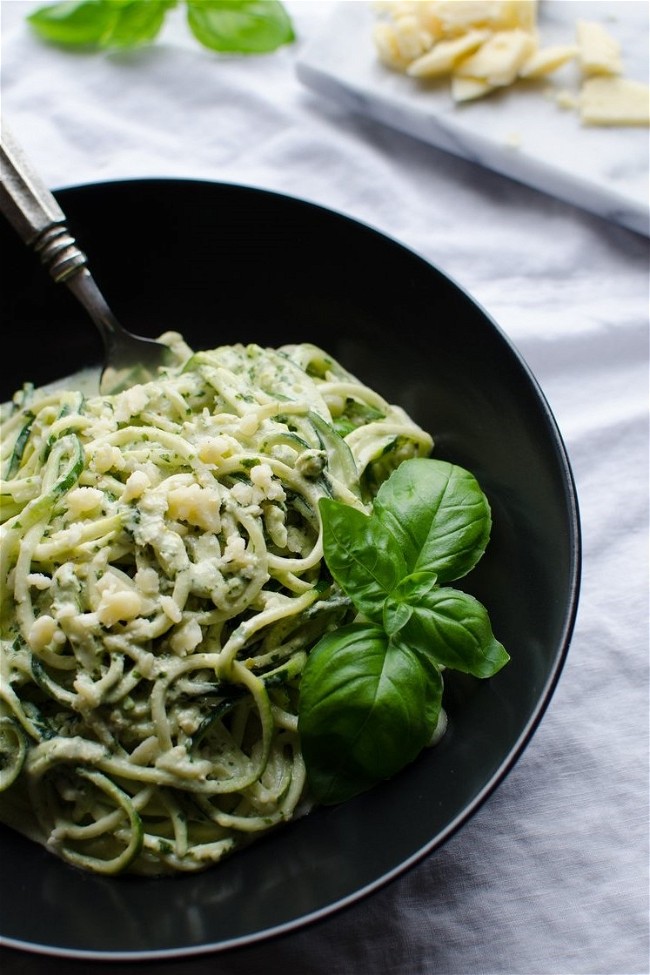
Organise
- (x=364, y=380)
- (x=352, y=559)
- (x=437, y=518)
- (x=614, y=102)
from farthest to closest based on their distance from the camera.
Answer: (x=614, y=102) → (x=364, y=380) → (x=437, y=518) → (x=352, y=559)

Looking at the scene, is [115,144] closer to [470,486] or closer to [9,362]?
[9,362]

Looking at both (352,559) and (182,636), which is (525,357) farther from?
(182,636)

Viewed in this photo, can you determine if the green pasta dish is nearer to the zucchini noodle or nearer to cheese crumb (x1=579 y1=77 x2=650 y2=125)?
the zucchini noodle

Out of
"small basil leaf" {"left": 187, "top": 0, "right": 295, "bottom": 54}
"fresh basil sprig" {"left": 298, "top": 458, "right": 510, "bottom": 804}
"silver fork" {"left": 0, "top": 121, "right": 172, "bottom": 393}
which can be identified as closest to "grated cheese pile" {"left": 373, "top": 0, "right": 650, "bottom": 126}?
"small basil leaf" {"left": 187, "top": 0, "right": 295, "bottom": 54}

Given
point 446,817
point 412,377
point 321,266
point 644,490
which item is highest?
point 321,266

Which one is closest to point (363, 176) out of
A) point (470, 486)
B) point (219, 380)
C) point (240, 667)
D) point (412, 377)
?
point (412, 377)

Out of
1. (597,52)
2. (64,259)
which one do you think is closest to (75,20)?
(64,259)

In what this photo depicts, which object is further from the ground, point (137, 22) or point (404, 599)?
point (137, 22)
